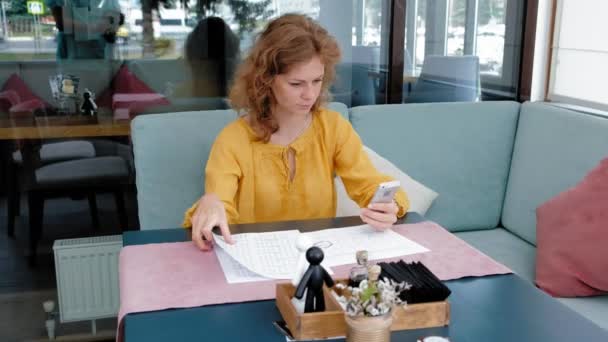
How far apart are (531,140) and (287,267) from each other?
5.02 ft

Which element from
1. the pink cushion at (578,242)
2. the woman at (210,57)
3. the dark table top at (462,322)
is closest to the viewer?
the dark table top at (462,322)

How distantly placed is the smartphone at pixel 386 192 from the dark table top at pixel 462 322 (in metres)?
0.31

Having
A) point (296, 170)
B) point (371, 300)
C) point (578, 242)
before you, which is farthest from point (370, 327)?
point (578, 242)

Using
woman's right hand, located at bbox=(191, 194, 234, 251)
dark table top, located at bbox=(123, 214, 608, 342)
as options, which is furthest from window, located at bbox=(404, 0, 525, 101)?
dark table top, located at bbox=(123, 214, 608, 342)

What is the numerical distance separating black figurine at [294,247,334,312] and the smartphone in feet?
1.44

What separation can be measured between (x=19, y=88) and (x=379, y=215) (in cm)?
171

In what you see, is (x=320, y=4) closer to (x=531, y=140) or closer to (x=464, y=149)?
(x=464, y=149)

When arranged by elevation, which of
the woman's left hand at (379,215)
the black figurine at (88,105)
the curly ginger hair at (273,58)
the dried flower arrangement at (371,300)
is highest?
the curly ginger hair at (273,58)

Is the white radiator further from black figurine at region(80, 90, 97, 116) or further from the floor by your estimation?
black figurine at region(80, 90, 97, 116)

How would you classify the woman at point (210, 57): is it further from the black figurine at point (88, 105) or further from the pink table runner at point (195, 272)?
the pink table runner at point (195, 272)

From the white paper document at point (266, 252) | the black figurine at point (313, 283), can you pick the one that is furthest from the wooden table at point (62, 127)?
the black figurine at point (313, 283)

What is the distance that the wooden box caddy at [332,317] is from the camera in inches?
37.8

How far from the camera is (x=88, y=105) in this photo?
254cm

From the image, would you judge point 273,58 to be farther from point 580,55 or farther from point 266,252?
point 580,55
